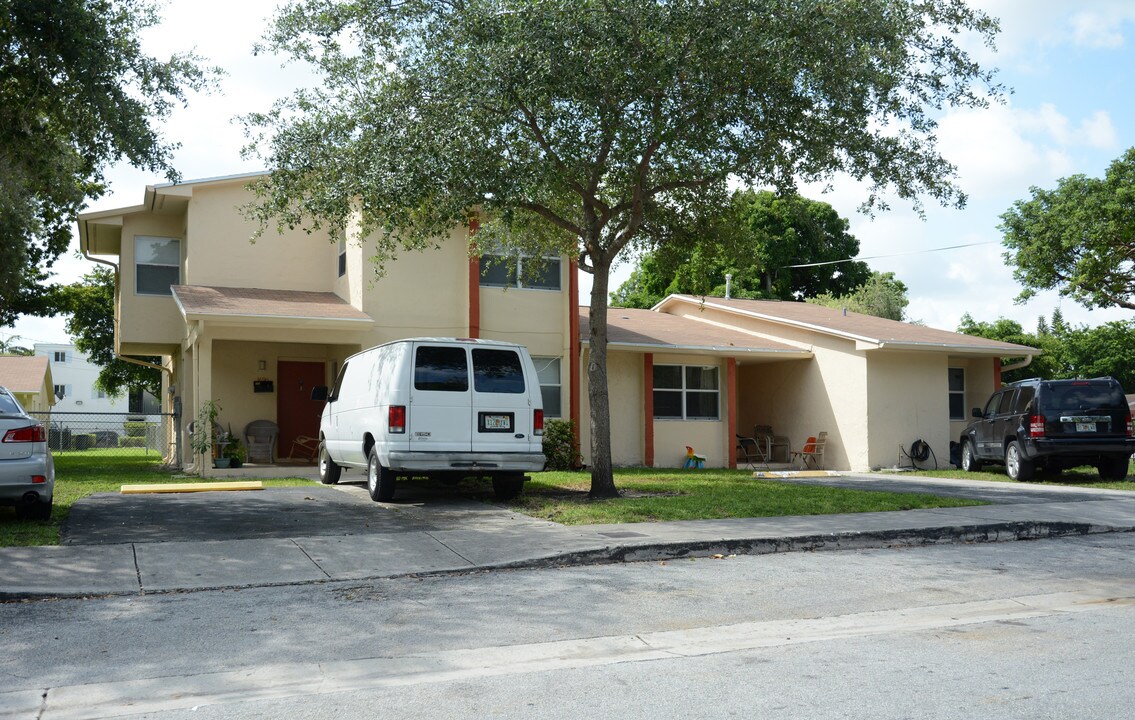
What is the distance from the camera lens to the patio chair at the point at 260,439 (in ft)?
66.6

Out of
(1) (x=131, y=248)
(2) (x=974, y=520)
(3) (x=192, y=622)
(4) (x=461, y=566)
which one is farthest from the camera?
(1) (x=131, y=248)

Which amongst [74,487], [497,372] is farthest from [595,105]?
[74,487]

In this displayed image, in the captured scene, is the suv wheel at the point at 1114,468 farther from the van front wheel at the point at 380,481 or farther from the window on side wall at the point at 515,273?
the van front wheel at the point at 380,481

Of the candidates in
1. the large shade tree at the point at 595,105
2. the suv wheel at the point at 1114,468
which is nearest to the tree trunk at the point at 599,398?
the large shade tree at the point at 595,105

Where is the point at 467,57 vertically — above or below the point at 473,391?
above

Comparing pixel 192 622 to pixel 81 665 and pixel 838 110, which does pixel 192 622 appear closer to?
pixel 81 665

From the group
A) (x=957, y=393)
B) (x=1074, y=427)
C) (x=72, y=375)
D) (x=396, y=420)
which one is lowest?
(x=1074, y=427)

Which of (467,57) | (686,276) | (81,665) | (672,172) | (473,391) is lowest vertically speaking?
(81,665)

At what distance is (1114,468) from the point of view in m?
17.7

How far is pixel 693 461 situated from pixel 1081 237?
16853mm

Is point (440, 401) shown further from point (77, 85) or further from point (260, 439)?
point (260, 439)

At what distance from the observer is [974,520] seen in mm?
11562

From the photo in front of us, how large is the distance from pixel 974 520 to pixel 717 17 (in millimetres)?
6817

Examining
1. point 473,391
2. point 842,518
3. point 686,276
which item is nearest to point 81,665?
point 473,391
